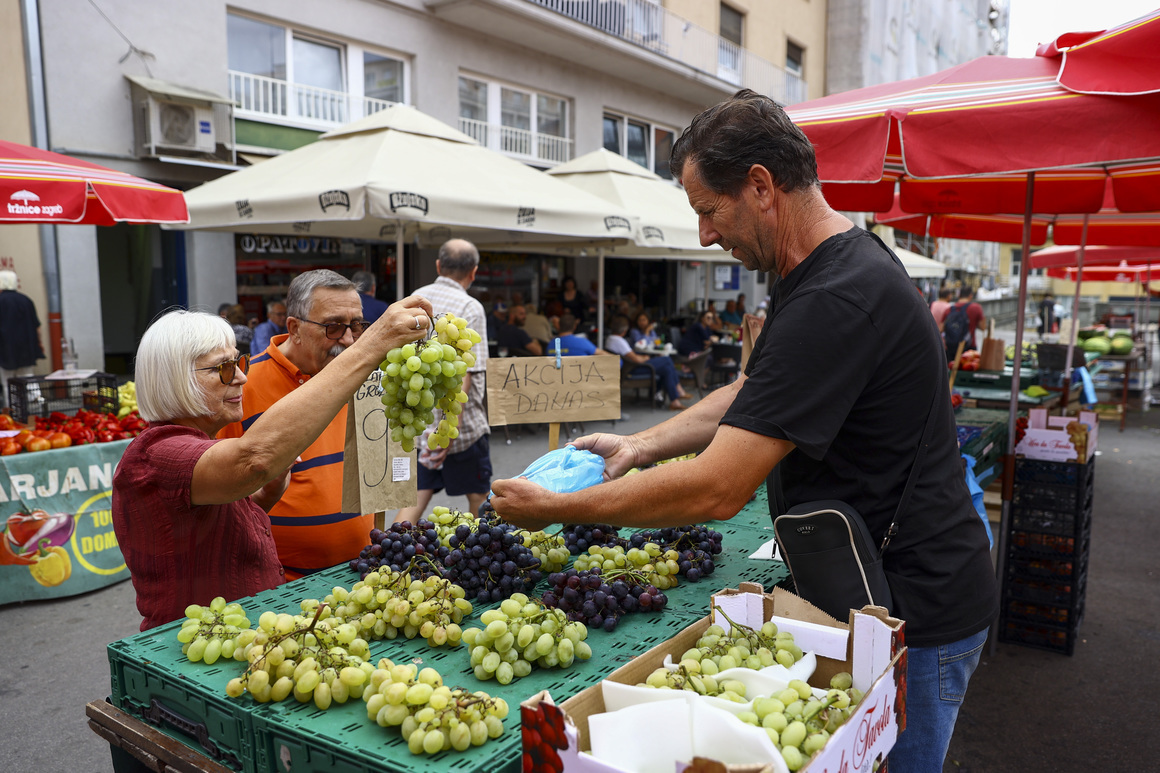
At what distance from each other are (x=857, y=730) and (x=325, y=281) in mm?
2307

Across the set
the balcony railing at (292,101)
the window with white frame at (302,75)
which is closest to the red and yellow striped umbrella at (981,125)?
the balcony railing at (292,101)

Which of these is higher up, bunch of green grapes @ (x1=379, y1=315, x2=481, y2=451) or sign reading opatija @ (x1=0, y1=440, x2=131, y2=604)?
bunch of green grapes @ (x1=379, y1=315, x2=481, y2=451)

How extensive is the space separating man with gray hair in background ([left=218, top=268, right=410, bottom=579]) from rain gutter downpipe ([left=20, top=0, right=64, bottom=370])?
8.51 meters

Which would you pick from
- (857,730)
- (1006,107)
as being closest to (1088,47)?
(1006,107)

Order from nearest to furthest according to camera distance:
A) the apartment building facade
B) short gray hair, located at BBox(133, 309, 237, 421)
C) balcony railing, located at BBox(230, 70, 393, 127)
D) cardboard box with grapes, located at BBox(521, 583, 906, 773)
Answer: cardboard box with grapes, located at BBox(521, 583, 906, 773) → short gray hair, located at BBox(133, 309, 237, 421) → the apartment building facade → balcony railing, located at BBox(230, 70, 393, 127)

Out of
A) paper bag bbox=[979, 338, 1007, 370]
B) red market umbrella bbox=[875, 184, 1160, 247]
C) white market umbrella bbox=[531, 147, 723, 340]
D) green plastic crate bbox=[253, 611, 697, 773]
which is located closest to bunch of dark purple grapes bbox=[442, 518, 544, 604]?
green plastic crate bbox=[253, 611, 697, 773]

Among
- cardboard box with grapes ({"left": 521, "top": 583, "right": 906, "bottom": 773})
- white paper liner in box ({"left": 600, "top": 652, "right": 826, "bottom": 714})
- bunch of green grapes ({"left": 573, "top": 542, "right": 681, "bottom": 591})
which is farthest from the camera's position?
bunch of green grapes ({"left": 573, "top": 542, "right": 681, "bottom": 591})

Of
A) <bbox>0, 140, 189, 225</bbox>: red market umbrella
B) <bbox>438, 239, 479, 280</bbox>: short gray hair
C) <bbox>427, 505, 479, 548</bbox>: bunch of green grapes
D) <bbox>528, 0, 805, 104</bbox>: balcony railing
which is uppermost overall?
<bbox>528, 0, 805, 104</bbox>: balcony railing

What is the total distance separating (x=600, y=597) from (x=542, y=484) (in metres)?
0.33

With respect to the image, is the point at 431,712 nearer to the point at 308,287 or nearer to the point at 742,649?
the point at 742,649

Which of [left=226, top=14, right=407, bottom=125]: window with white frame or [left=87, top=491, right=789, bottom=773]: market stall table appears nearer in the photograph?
[left=87, top=491, right=789, bottom=773]: market stall table

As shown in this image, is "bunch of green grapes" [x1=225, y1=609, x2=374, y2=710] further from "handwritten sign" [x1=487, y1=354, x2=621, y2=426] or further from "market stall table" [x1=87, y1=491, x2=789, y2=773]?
"handwritten sign" [x1=487, y1=354, x2=621, y2=426]

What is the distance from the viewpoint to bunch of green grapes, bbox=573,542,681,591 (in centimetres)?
227

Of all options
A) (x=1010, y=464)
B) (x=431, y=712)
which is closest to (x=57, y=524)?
(x=431, y=712)
